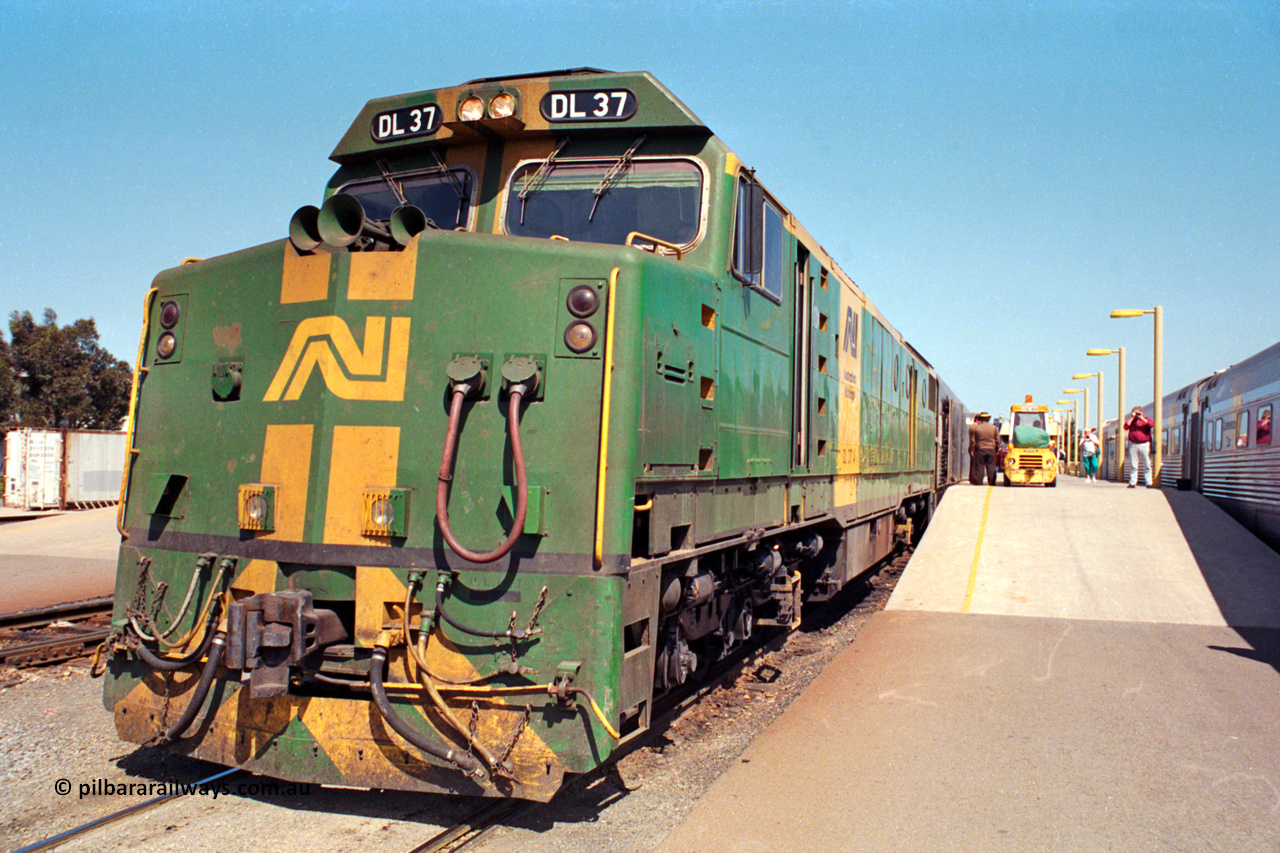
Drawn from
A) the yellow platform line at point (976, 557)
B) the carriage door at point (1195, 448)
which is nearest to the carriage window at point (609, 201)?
the yellow platform line at point (976, 557)

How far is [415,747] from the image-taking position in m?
3.96

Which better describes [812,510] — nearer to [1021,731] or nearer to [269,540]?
[1021,731]

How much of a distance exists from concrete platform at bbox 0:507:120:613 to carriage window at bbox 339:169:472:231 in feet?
27.4

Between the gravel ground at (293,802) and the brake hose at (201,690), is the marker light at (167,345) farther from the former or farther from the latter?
the gravel ground at (293,802)

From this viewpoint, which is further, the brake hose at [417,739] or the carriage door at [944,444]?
the carriage door at [944,444]

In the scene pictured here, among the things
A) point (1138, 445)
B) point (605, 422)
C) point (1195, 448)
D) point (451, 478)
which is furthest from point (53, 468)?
point (1195, 448)

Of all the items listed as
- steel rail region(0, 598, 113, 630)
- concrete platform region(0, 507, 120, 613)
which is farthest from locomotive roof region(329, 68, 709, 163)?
concrete platform region(0, 507, 120, 613)

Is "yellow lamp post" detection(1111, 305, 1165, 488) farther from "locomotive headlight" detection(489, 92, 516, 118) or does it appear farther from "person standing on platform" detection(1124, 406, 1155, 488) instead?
"locomotive headlight" detection(489, 92, 516, 118)

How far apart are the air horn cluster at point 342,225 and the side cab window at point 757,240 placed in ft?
6.40

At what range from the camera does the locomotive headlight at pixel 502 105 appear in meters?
5.16

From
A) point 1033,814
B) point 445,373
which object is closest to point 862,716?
point 1033,814

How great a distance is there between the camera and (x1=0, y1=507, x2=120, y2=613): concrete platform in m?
12.0

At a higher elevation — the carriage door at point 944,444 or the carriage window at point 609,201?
the carriage window at point 609,201

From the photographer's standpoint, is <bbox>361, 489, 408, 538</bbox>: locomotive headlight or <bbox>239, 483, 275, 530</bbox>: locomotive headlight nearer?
<bbox>361, 489, 408, 538</bbox>: locomotive headlight
